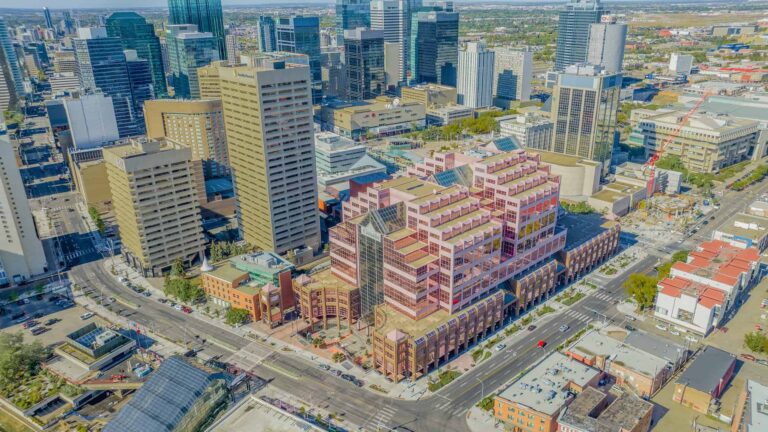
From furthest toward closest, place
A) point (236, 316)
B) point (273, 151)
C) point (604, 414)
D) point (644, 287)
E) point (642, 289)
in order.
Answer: point (273, 151)
point (644, 287)
point (642, 289)
point (236, 316)
point (604, 414)

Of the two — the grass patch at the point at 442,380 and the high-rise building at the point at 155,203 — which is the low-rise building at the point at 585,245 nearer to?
the grass patch at the point at 442,380

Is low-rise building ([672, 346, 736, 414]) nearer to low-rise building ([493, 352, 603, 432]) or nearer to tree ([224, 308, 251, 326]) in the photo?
low-rise building ([493, 352, 603, 432])

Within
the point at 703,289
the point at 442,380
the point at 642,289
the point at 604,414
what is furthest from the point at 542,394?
the point at 703,289

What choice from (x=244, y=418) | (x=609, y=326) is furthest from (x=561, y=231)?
(x=244, y=418)

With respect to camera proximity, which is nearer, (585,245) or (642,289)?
(642,289)

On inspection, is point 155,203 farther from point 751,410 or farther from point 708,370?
point 751,410

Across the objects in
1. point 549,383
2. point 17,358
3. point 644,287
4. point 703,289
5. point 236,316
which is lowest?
point 236,316

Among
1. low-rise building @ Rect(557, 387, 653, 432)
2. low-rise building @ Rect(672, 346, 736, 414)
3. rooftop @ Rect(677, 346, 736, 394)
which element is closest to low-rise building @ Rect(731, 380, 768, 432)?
low-rise building @ Rect(672, 346, 736, 414)
